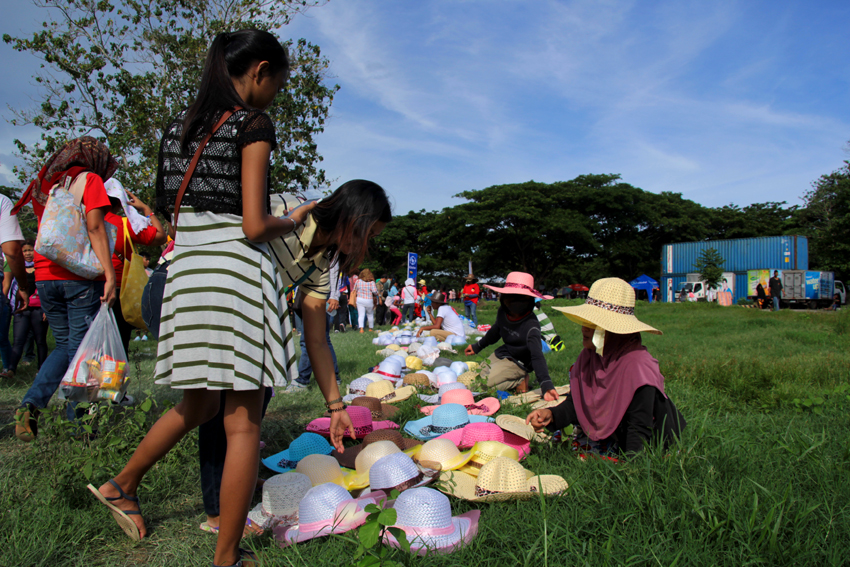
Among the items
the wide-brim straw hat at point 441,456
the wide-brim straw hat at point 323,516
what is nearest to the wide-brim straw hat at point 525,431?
the wide-brim straw hat at point 441,456

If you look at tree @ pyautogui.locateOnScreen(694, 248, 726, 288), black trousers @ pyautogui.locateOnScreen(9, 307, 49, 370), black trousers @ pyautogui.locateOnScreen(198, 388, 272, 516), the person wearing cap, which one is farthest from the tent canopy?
black trousers @ pyautogui.locateOnScreen(198, 388, 272, 516)

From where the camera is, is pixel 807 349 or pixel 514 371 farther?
pixel 807 349

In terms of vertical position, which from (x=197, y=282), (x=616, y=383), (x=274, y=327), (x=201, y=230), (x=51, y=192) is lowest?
(x=616, y=383)

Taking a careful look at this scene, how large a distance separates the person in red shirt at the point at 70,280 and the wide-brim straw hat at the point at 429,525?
2061mm

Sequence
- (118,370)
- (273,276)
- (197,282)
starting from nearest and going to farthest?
(197,282)
(273,276)
(118,370)

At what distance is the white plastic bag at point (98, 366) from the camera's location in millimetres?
2576

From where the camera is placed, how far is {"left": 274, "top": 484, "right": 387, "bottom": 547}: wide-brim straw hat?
5.63 feet

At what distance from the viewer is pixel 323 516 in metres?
1.77

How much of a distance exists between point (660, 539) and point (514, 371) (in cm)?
273

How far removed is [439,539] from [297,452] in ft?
3.76

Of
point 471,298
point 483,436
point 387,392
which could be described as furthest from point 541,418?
point 471,298

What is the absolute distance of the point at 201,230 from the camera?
146 cm

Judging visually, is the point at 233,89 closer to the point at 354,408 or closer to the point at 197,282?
the point at 197,282

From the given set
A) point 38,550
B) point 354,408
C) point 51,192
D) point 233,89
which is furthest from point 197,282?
point 51,192
